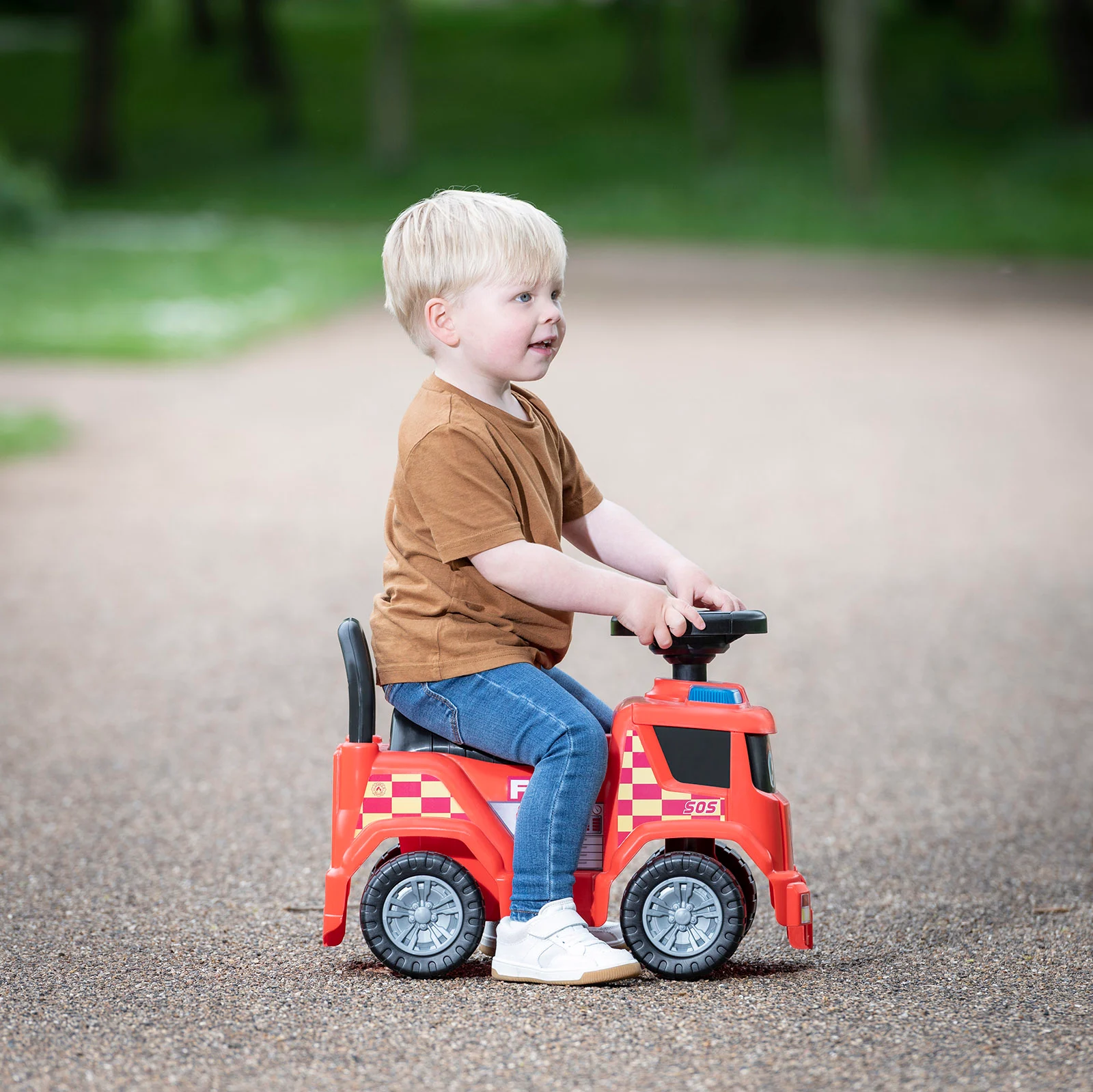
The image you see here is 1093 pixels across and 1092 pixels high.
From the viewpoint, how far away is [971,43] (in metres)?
38.2

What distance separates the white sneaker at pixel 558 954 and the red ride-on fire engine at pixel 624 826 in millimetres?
59

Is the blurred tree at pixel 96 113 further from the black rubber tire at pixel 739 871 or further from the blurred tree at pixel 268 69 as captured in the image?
the black rubber tire at pixel 739 871

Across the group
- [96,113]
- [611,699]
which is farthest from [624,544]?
[96,113]

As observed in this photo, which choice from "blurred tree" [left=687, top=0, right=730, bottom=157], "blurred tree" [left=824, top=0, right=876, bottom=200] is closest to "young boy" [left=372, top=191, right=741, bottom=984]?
"blurred tree" [left=824, top=0, right=876, bottom=200]

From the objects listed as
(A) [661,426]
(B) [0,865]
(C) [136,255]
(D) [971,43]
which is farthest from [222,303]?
(D) [971,43]

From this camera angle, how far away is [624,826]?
2904 millimetres

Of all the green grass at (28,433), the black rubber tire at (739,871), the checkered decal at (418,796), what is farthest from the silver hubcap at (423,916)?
the green grass at (28,433)

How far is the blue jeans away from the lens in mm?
2818

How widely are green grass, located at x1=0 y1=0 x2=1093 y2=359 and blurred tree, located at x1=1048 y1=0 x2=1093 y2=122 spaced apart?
66 centimetres

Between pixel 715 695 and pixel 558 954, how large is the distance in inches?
20.2

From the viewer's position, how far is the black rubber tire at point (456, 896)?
2883 mm

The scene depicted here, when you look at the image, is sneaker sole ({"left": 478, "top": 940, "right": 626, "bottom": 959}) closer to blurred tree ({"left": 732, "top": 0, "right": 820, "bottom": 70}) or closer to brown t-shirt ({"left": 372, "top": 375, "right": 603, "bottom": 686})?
brown t-shirt ({"left": 372, "top": 375, "right": 603, "bottom": 686})

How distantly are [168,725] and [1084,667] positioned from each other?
9.90ft

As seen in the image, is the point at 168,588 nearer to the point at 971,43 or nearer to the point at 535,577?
the point at 535,577
